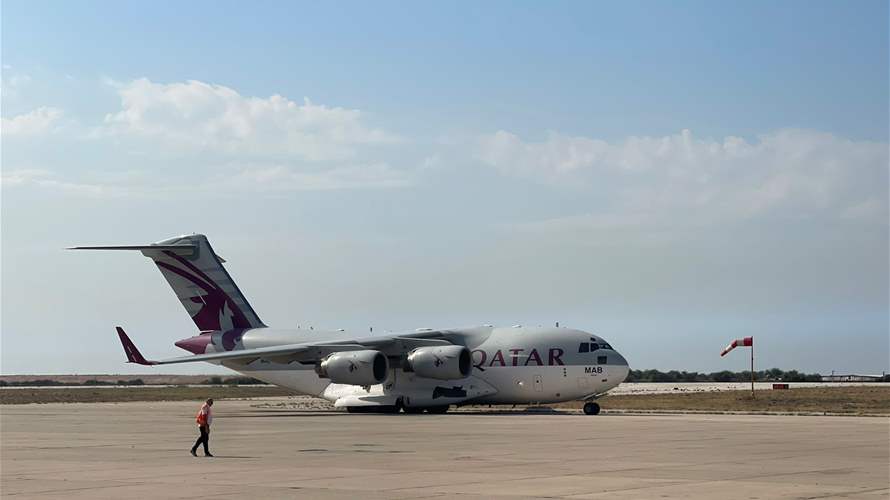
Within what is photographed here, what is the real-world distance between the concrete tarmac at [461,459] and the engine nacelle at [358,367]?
729cm

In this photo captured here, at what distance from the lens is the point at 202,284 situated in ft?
173

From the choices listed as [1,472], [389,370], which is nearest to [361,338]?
[389,370]

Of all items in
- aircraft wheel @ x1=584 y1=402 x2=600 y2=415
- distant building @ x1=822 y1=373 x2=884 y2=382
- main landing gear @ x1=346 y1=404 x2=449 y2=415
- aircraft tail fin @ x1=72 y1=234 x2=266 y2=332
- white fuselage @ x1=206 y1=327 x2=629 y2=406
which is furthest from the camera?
distant building @ x1=822 y1=373 x2=884 y2=382

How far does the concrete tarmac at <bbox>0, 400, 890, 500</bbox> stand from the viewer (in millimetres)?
17656

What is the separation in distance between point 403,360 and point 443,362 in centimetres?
292

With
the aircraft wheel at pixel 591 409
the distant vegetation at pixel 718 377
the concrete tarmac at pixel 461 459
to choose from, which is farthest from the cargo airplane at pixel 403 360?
the distant vegetation at pixel 718 377

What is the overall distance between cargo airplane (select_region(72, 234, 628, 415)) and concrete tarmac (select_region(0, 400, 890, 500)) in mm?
6983

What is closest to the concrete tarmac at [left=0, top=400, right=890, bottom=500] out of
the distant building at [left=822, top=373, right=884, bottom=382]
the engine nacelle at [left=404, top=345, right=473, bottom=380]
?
the engine nacelle at [left=404, top=345, right=473, bottom=380]

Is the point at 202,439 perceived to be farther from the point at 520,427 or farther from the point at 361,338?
the point at 361,338

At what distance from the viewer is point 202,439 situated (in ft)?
80.7

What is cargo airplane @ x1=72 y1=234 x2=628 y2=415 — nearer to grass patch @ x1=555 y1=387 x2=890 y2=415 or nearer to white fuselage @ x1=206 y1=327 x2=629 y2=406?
white fuselage @ x1=206 y1=327 x2=629 y2=406

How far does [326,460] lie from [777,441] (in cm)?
1044

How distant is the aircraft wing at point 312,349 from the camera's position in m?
46.8

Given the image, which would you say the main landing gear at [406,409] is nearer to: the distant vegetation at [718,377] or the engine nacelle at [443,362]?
the engine nacelle at [443,362]
